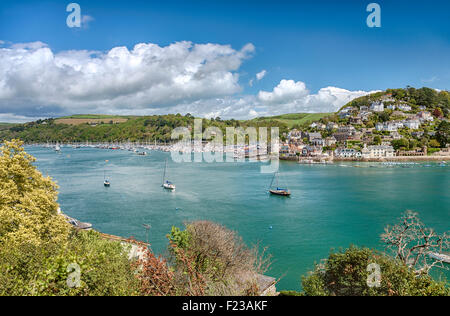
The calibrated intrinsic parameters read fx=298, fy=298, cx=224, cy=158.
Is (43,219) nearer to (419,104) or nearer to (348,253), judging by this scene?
(348,253)

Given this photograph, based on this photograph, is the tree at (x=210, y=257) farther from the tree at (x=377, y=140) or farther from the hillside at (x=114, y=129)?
the hillside at (x=114, y=129)

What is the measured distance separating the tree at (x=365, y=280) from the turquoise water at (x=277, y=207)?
8.40ft

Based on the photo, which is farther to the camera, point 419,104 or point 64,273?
point 419,104

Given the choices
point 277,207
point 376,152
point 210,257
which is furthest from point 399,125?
point 210,257

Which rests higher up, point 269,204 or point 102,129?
point 102,129

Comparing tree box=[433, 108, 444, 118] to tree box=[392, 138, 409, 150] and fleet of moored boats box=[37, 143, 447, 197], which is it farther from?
fleet of moored boats box=[37, 143, 447, 197]

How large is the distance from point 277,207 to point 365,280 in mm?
12449

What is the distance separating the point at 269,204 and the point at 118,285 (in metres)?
15.7

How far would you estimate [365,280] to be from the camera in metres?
6.07

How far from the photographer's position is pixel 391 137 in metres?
54.2

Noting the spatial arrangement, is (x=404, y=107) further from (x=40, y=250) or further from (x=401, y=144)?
(x=40, y=250)

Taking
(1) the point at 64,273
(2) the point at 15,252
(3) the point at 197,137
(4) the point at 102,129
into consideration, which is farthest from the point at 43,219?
(4) the point at 102,129
